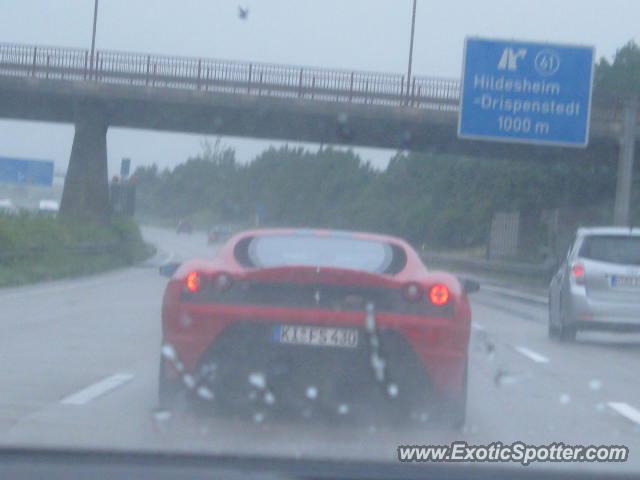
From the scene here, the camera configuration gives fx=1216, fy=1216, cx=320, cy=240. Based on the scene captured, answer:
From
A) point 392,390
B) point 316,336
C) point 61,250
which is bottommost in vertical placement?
point 61,250

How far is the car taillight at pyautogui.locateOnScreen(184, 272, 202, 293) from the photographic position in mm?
8242

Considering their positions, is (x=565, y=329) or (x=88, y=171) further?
(x=88, y=171)

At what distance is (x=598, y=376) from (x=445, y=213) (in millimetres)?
42414

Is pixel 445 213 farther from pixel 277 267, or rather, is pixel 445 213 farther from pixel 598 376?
pixel 277 267

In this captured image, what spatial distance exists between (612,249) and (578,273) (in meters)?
0.57

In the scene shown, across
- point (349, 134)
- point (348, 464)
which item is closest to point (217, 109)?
point (349, 134)

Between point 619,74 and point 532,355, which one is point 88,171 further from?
point 532,355

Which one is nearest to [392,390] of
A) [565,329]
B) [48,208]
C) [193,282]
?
[193,282]

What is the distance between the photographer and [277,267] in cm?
815

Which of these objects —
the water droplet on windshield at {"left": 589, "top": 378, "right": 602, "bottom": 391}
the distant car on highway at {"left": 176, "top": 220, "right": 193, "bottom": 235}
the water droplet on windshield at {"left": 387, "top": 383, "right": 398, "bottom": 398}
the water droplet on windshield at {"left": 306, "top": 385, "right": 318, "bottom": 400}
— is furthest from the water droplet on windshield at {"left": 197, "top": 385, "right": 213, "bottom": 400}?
the distant car on highway at {"left": 176, "top": 220, "right": 193, "bottom": 235}

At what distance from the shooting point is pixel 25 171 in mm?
61438

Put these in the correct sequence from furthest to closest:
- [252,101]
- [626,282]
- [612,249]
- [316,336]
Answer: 1. [252,101]
2. [612,249]
3. [626,282]
4. [316,336]

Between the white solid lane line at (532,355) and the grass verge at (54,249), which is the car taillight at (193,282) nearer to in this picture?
the white solid lane line at (532,355)

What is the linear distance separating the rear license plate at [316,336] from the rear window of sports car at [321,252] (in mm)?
499
